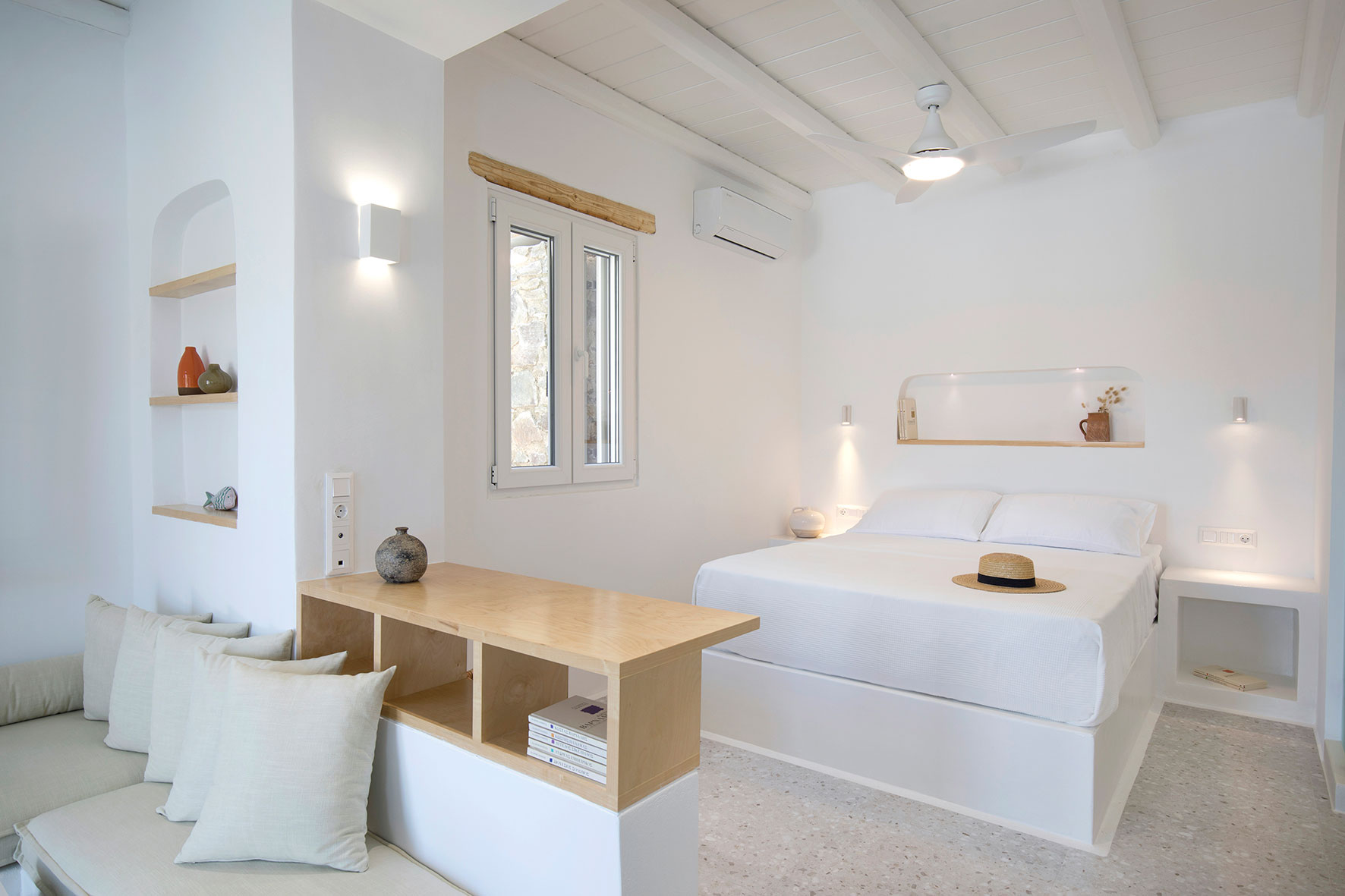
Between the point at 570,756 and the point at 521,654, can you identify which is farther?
the point at 521,654

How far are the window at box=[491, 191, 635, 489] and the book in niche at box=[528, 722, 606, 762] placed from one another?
1.61 meters

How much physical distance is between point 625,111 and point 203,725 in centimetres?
289

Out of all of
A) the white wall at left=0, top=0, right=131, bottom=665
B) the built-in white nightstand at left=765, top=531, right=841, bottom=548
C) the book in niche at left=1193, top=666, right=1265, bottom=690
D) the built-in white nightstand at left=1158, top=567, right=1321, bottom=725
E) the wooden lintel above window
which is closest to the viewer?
the white wall at left=0, top=0, right=131, bottom=665

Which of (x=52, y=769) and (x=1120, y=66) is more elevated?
(x=1120, y=66)

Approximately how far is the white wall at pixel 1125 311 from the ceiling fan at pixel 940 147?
1.35 metres

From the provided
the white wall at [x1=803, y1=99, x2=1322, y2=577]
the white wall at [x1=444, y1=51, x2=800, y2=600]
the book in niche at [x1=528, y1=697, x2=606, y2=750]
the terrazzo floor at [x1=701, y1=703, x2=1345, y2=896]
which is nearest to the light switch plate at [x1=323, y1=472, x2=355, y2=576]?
the white wall at [x1=444, y1=51, x2=800, y2=600]

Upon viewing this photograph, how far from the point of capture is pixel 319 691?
1696 mm

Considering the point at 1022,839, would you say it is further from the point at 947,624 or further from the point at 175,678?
the point at 175,678

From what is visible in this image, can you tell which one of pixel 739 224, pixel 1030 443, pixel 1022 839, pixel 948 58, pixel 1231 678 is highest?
pixel 948 58

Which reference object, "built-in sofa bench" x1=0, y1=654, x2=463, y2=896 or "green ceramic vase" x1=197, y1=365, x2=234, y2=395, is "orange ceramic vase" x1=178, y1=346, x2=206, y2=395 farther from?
"built-in sofa bench" x1=0, y1=654, x2=463, y2=896

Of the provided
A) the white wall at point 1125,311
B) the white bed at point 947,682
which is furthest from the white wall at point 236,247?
the white wall at point 1125,311

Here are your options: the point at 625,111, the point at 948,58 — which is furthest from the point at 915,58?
the point at 625,111

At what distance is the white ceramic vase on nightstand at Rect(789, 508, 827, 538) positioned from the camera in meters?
4.70

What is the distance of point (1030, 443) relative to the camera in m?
4.29
